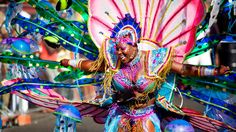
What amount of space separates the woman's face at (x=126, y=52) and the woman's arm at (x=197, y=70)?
0.33 meters

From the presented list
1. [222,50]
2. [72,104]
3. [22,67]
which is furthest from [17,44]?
[222,50]

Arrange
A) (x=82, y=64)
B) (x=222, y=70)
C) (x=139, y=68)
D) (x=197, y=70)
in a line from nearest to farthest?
(x=222, y=70), (x=197, y=70), (x=139, y=68), (x=82, y=64)

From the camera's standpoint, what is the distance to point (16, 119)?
919 centimetres

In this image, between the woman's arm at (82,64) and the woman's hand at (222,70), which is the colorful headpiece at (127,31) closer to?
the woman's arm at (82,64)

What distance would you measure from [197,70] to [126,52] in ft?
1.81

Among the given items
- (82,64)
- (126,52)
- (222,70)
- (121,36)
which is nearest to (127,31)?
(121,36)

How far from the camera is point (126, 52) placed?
14.7 ft

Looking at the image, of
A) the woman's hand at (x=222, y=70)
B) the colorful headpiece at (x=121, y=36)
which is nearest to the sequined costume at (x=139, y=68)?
the colorful headpiece at (x=121, y=36)

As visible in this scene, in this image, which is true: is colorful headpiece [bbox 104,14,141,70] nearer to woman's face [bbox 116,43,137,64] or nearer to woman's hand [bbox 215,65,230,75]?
woman's face [bbox 116,43,137,64]

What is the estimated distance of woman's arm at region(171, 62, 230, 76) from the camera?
4.30m

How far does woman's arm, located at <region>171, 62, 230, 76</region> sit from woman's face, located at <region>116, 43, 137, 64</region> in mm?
327

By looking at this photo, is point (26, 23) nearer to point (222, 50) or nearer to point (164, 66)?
point (164, 66)

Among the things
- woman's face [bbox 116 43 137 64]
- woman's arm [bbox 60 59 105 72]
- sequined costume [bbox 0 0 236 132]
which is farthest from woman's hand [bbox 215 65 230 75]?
woman's arm [bbox 60 59 105 72]

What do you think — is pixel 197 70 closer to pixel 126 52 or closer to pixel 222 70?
pixel 222 70
